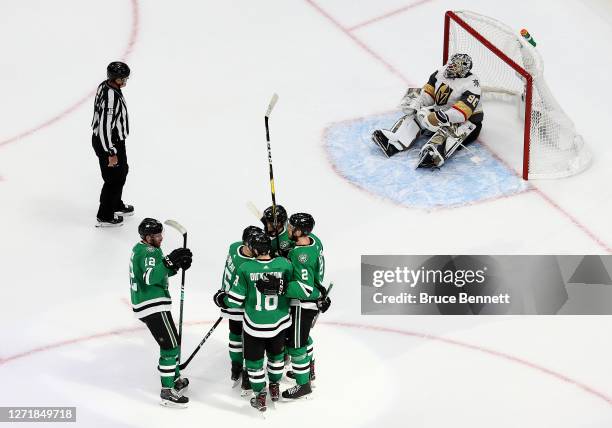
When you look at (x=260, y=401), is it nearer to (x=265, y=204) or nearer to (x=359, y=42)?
(x=265, y=204)

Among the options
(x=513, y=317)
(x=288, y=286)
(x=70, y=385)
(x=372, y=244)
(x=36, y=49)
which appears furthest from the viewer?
(x=36, y=49)

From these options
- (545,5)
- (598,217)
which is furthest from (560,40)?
(598,217)

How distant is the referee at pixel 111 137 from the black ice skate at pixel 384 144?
1768mm

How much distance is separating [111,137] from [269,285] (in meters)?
1.93

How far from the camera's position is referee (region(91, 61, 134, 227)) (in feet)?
27.6

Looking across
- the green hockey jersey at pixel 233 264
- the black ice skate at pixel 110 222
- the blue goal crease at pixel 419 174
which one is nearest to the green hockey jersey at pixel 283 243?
the green hockey jersey at pixel 233 264

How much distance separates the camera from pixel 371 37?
10820 millimetres

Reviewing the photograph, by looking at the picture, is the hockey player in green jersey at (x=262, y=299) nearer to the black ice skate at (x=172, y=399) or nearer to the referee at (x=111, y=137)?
the black ice skate at (x=172, y=399)

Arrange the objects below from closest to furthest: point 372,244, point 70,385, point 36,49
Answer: point 70,385
point 372,244
point 36,49

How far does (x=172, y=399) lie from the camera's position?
24.3 ft

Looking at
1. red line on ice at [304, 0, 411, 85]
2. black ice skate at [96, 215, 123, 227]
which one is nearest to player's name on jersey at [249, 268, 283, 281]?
black ice skate at [96, 215, 123, 227]

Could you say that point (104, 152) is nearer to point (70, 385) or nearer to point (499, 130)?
point (70, 385)

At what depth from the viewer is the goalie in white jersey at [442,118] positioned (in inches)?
372

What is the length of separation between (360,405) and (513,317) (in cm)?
118
